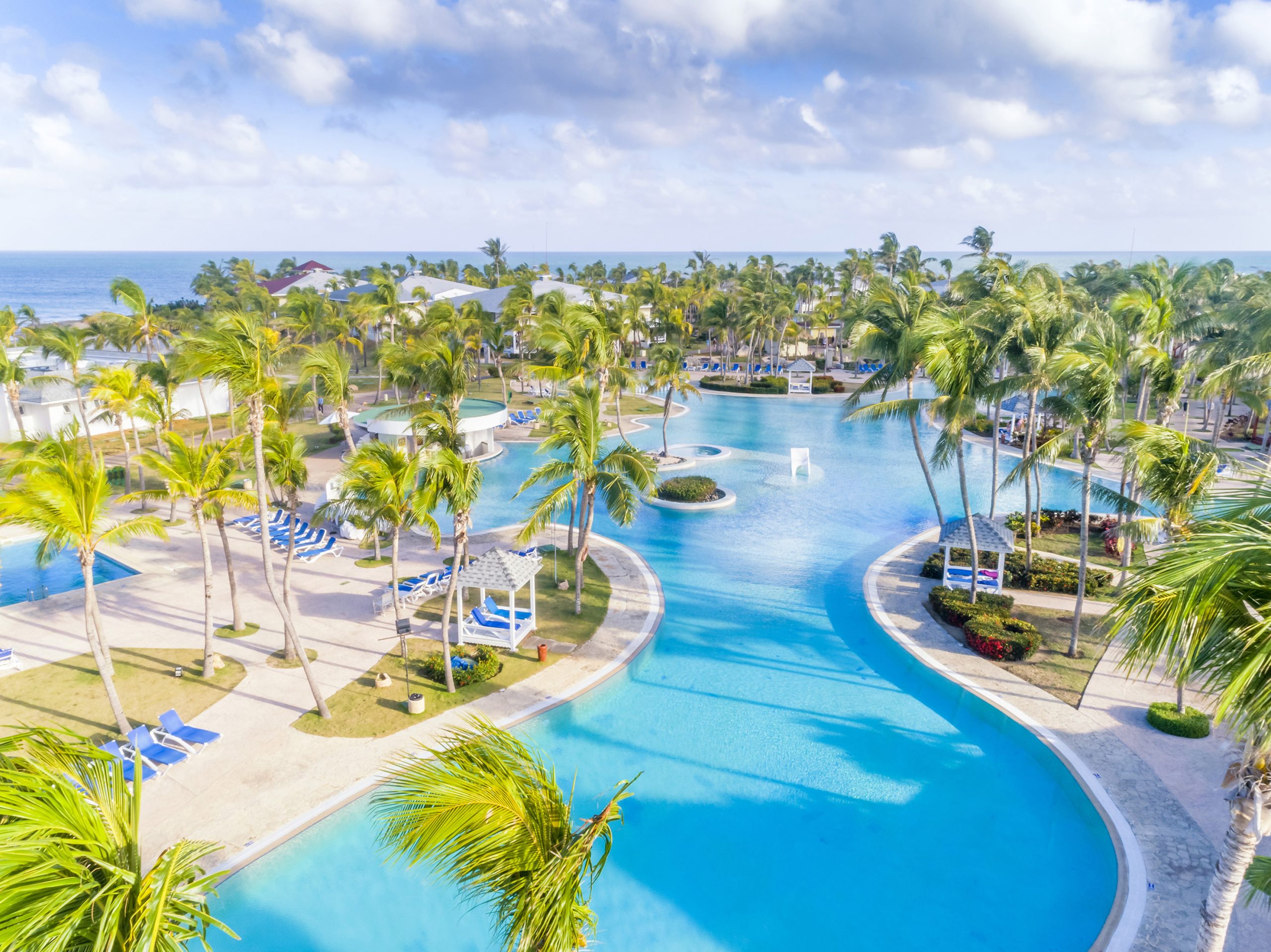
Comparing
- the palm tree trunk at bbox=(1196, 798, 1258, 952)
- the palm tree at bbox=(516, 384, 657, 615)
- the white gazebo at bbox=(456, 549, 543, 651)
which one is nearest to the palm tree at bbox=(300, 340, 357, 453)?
the white gazebo at bbox=(456, 549, 543, 651)

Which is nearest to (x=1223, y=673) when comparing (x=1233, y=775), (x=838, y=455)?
(x=1233, y=775)

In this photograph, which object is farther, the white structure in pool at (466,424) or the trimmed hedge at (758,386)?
the trimmed hedge at (758,386)

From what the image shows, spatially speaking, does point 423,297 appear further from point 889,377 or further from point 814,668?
point 814,668

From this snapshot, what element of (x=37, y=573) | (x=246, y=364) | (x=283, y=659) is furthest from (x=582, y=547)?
(x=37, y=573)

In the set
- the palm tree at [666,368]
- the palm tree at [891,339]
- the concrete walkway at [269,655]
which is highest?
the palm tree at [891,339]

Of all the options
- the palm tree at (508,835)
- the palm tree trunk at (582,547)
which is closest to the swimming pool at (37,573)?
the palm tree trunk at (582,547)

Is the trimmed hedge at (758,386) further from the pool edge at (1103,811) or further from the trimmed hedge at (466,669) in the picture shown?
the trimmed hedge at (466,669)
